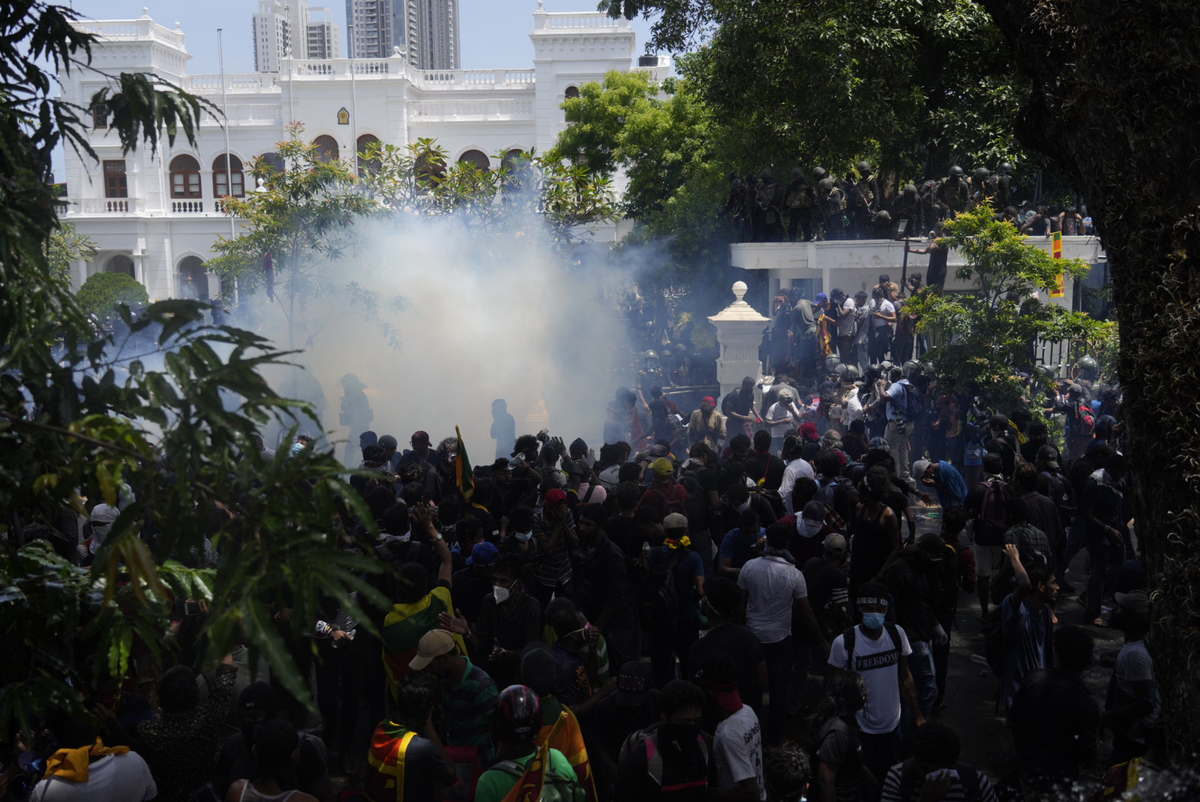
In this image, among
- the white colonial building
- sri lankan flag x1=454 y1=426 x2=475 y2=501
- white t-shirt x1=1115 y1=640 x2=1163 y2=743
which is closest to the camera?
white t-shirt x1=1115 y1=640 x2=1163 y2=743

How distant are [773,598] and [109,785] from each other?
135 inches

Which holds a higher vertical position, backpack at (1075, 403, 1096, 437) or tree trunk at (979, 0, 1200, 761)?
tree trunk at (979, 0, 1200, 761)

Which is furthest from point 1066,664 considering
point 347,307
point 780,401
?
point 347,307

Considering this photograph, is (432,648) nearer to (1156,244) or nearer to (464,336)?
(1156,244)

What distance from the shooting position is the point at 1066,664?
15.5 ft

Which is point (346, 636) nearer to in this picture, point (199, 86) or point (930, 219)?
point (930, 219)

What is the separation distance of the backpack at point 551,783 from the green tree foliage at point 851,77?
1508 centimetres

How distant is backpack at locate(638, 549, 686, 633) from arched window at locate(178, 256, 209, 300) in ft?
135

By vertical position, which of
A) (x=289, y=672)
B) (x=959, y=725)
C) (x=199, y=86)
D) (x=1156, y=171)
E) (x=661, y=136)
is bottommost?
(x=959, y=725)

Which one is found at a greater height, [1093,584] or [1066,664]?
[1066,664]

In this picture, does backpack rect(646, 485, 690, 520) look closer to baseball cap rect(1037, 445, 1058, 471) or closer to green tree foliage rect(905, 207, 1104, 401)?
baseball cap rect(1037, 445, 1058, 471)

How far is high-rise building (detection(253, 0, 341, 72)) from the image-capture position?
148m

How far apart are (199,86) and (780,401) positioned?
3739 cm

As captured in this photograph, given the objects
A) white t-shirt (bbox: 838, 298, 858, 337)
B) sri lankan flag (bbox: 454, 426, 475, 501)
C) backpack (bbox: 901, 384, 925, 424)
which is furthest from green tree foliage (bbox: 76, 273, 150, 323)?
sri lankan flag (bbox: 454, 426, 475, 501)
